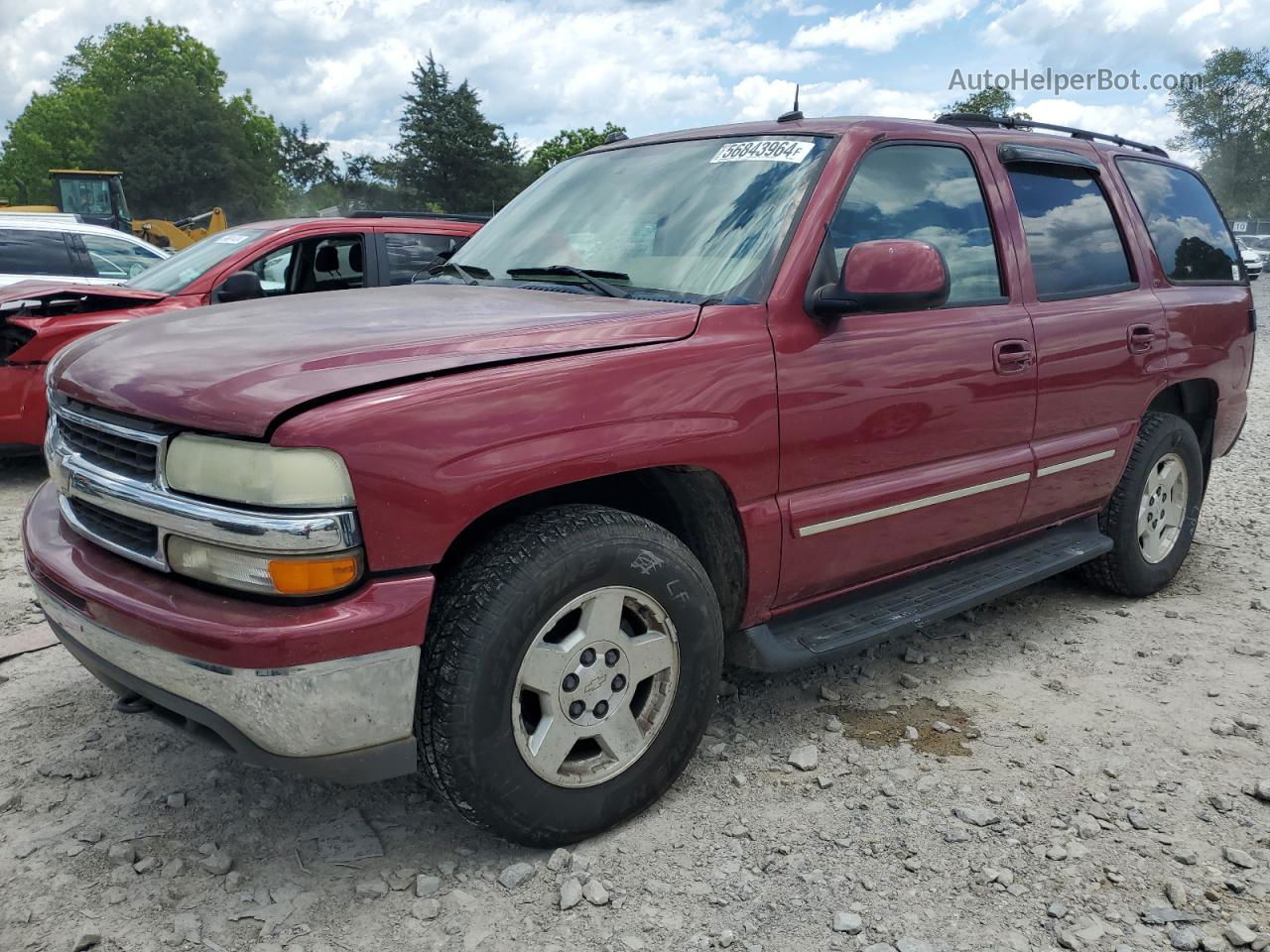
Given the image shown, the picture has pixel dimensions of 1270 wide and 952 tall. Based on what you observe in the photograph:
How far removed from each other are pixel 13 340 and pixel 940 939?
19.1 ft

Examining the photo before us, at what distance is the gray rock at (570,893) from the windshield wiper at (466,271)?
1.88 metres

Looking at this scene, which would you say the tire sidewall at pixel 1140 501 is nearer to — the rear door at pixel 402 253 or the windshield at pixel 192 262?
the rear door at pixel 402 253

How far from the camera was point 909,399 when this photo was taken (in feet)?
10.1

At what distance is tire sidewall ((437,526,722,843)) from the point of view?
2289 millimetres

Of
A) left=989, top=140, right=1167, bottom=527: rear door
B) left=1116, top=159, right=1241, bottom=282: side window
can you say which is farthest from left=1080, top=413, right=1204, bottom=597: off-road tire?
left=1116, top=159, right=1241, bottom=282: side window

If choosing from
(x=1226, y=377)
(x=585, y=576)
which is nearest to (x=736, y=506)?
(x=585, y=576)

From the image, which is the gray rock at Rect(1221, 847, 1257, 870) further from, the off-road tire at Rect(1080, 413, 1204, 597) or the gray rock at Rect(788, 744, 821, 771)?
the off-road tire at Rect(1080, 413, 1204, 597)

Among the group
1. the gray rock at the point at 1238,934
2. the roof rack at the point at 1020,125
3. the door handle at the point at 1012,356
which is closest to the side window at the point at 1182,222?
the roof rack at the point at 1020,125

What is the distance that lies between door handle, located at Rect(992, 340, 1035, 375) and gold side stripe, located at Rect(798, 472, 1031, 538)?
14.6 inches

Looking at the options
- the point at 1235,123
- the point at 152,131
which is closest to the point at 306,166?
the point at 152,131

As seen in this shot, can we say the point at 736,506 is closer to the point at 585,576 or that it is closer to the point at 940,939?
the point at 585,576

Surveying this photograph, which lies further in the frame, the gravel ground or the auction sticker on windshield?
the auction sticker on windshield

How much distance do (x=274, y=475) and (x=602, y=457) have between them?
2.43ft

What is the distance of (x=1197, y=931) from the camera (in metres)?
2.28
